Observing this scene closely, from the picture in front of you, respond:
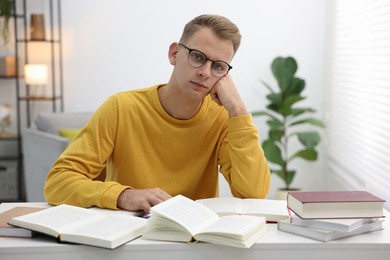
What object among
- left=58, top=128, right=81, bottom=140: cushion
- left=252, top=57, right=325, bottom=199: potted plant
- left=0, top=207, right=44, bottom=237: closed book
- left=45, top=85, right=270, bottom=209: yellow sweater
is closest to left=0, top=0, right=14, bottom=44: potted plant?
left=58, top=128, right=81, bottom=140: cushion

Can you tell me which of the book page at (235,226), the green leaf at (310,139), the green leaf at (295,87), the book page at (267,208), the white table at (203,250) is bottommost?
the green leaf at (310,139)

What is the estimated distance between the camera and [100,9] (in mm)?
5051

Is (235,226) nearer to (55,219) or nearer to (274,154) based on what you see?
(55,219)

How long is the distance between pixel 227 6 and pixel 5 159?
2180mm

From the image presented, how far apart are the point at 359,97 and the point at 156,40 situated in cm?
189

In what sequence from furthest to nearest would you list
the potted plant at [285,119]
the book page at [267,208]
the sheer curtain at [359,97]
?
the potted plant at [285,119]
the sheer curtain at [359,97]
the book page at [267,208]

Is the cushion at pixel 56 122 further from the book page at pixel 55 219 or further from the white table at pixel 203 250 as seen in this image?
the white table at pixel 203 250

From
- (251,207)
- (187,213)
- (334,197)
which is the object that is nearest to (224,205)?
(251,207)

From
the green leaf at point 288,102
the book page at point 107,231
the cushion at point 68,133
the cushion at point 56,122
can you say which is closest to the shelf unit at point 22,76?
the cushion at point 56,122

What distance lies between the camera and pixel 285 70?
4.73m

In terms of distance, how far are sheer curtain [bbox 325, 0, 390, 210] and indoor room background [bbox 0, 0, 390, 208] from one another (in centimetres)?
19

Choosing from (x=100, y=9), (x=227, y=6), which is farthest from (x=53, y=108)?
(x=227, y=6)

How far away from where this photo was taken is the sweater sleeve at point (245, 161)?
6.49 feet

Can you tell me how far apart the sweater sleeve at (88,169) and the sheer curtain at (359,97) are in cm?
161
